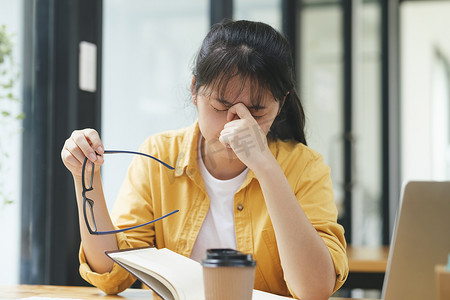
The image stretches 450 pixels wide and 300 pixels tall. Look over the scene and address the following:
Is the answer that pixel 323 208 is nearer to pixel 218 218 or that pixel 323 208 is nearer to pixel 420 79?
pixel 218 218

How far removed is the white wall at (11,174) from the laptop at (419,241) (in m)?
1.14

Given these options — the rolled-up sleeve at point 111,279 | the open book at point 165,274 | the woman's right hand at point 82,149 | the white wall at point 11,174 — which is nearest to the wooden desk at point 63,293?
the rolled-up sleeve at point 111,279

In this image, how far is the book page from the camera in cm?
112

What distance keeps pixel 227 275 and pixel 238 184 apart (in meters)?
0.63

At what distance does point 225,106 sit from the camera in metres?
1.37

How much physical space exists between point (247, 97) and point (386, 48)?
13.3ft

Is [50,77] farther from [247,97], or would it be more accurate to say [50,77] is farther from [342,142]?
[342,142]

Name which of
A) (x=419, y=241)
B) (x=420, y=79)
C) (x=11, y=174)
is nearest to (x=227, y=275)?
(x=419, y=241)

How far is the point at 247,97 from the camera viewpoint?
4.46ft

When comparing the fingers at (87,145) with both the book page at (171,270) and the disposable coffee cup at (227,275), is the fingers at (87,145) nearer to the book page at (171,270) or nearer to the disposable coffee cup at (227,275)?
the book page at (171,270)

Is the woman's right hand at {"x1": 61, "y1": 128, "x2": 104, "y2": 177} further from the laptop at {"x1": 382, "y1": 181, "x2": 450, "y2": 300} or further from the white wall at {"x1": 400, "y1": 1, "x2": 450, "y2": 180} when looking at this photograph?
the white wall at {"x1": 400, "y1": 1, "x2": 450, "y2": 180}

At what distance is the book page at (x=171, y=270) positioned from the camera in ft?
3.66

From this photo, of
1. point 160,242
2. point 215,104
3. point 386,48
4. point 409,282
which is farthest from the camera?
point 386,48

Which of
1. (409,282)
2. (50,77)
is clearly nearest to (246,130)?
(409,282)
